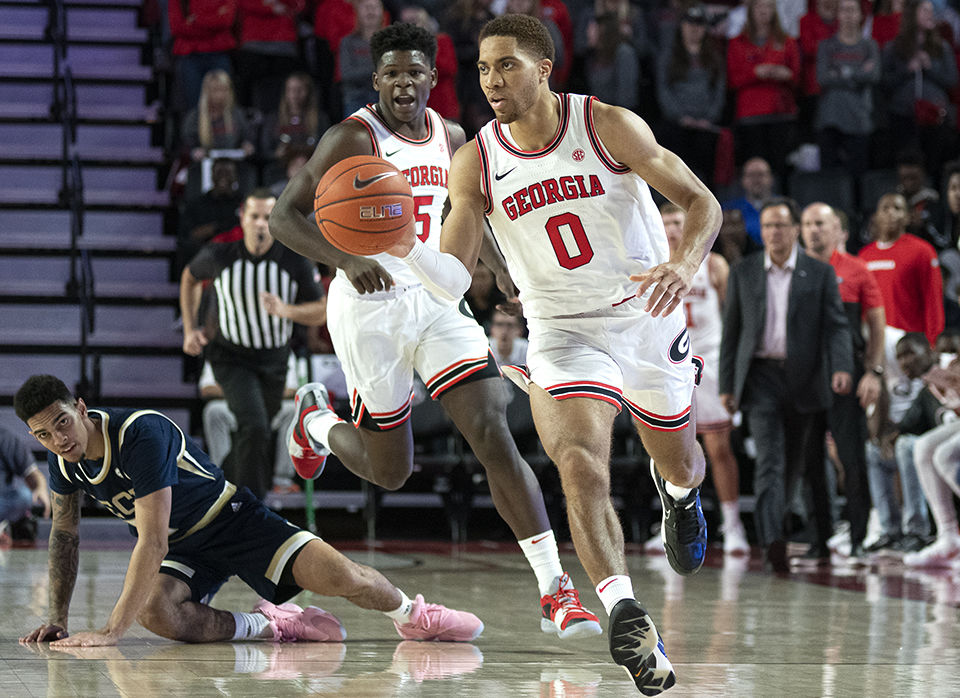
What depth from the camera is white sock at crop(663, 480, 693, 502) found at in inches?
185

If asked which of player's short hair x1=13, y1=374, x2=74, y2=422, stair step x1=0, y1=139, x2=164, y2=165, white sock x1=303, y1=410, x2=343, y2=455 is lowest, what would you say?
white sock x1=303, y1=410, x2=343, y2=455

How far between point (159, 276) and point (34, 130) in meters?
1.96

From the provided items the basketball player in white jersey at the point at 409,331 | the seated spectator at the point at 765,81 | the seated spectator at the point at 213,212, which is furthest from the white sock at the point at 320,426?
the seated spectator at the point at 765,81

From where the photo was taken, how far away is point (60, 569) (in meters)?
4.27

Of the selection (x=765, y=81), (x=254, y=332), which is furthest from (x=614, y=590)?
(x=765, y=81)

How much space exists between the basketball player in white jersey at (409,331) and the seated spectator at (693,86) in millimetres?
5828

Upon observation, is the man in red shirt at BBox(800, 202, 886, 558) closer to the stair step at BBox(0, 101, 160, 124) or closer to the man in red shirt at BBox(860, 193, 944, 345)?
the man in red shirt at BBox(860, 193, 944, 345)

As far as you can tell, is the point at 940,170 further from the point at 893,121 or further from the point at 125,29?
the point at 125,29

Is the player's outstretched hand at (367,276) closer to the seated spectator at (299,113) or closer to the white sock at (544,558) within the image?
the white sock at (544,558)

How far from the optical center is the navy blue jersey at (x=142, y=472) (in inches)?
165

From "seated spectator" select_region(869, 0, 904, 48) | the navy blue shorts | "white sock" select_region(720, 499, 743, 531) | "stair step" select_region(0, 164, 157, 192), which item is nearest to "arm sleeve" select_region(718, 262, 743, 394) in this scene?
"white sock" select_region(720, 499, 743, 531)

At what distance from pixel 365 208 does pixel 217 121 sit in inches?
258

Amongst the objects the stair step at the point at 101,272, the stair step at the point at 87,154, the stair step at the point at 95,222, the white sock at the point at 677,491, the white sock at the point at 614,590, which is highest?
the stair step at the point at 87,154

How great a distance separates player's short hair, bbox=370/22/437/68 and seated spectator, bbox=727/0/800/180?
634cm
